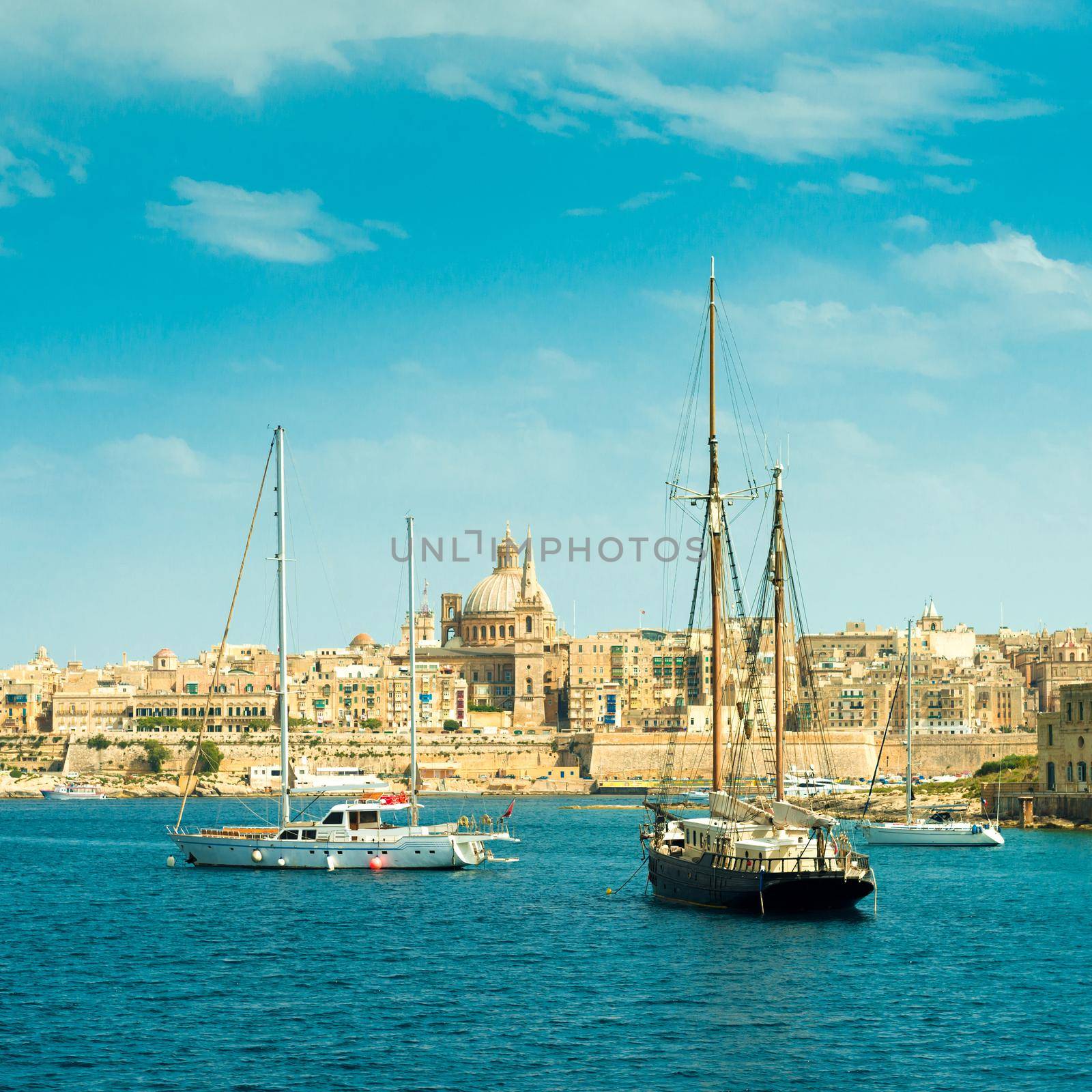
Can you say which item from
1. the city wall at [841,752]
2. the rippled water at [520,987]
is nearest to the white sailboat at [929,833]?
the rippled water at [520,987]

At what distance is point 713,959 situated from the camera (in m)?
34.1

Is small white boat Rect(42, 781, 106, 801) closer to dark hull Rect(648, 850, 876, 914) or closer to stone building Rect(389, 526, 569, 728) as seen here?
stone building Rect(389, 526, 569, 728)

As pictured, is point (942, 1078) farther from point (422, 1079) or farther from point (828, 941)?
point (828, 941)

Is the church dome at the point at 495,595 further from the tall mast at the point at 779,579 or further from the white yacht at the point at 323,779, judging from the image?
the tall mast at the point at 779,579

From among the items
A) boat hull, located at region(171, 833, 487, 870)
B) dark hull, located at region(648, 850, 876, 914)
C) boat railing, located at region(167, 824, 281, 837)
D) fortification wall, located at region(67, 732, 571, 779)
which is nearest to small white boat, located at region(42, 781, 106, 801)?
fortification wall, located at region(67, 732, 571, 779)

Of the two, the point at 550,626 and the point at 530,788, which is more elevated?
the point at 550,626

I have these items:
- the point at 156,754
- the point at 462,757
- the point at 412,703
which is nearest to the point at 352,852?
the point at 412,703

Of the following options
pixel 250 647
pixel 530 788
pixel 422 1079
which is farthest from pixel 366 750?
pixel 422 1079

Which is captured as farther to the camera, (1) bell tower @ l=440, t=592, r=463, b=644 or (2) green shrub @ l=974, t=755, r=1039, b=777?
(1) bell tower @ l=440, t=592, r=463, b=644

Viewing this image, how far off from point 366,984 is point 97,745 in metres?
110

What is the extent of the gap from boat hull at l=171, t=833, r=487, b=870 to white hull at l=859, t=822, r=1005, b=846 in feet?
71.6

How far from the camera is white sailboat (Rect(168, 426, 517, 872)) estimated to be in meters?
50.4

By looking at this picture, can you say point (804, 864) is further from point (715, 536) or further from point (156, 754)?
point (156, 754)

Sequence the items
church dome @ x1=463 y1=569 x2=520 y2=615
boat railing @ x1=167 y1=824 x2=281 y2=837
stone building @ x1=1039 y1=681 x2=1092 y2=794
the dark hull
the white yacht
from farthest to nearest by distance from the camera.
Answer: church dome @ x1=463 y1=569 x2=520 y2=615 < the white yacht < stone building @ x1=1039 y1=681 x2=1092 y2=794 < boat railing @ x1=167 y1=824 x2=281 y2=837 < the dark hull
